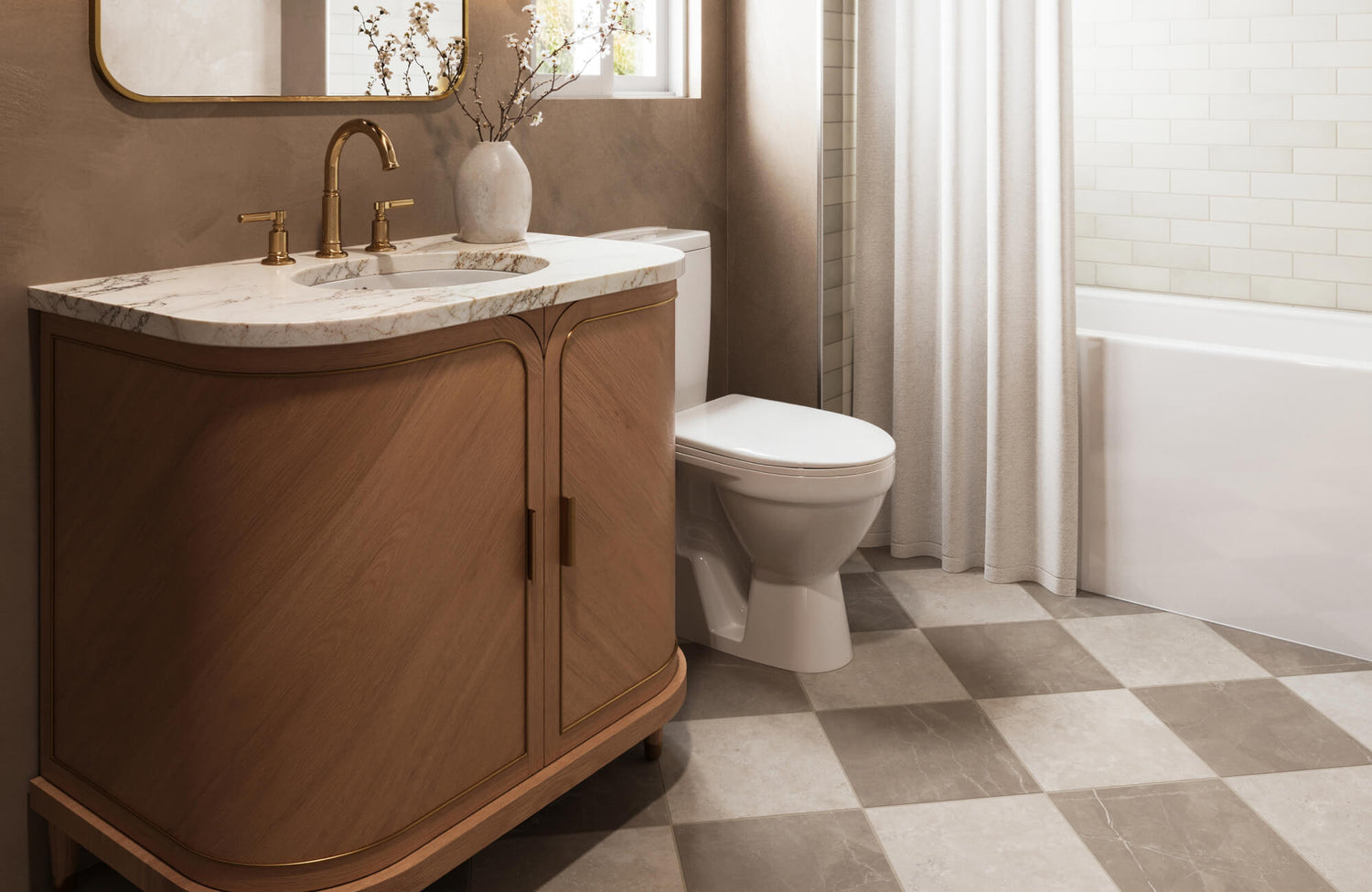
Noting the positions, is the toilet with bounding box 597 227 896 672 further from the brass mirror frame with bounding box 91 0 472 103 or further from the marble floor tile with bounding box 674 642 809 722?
the brass mirror frame with bounding box 91 0 472 103

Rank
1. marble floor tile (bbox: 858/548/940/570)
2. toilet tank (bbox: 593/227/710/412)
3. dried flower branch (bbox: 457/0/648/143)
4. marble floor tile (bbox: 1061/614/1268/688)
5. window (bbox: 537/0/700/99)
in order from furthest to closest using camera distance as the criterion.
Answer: marble floor tile (bbox: 858/548/940/570) → window (bbox: 537/0/700/99) → toilet tank (bbox: 593/227/710/412) → marble floor tile (bbox: 1061/614/1268/688) → dried flower branch (bbox: 457/0/648/143)

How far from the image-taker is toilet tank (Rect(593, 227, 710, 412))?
2.58 metres

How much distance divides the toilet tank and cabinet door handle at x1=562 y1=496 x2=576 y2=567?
87 cm

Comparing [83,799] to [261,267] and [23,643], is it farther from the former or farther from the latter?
[261,267]

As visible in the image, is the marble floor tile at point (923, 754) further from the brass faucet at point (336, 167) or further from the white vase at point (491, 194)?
the brass faucet at point (336, 167)

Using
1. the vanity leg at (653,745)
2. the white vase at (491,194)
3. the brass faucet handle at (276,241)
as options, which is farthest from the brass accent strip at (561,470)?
the brass faucet handle at (276,241)

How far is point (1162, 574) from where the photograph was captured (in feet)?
8.94

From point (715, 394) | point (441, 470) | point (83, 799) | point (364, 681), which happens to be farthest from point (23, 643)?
point (715, 394)

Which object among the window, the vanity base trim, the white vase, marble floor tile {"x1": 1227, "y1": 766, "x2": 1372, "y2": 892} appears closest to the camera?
the vanity base trim

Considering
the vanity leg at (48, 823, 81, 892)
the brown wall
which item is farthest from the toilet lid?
the vanity leg at (48, 823, 81, 892)

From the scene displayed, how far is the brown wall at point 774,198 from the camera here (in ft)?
9.23

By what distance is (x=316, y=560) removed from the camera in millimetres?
1425

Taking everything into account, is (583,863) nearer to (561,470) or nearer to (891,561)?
(561,470)

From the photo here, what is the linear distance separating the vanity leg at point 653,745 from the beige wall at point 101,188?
0.96 m
